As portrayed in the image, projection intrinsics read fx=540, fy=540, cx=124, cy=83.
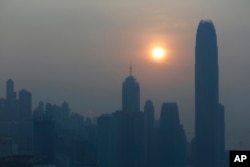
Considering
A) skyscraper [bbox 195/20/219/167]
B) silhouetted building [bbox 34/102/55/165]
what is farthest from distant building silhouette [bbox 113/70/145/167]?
silhouetted building [bbox 34/102/55/165]

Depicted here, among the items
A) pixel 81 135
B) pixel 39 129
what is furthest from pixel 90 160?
pixel 39 129

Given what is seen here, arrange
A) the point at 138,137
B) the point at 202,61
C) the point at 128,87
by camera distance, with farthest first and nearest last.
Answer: the point at 202,61
the point at 138,137
the point at 128,87

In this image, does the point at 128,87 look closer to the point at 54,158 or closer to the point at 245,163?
the point at 54,158

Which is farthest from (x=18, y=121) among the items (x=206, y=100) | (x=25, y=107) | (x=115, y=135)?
(x=206, y=100)

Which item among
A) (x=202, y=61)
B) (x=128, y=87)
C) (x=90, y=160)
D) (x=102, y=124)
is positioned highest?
(x=202, y=61)

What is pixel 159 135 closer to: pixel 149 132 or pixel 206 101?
pixel 149 132
